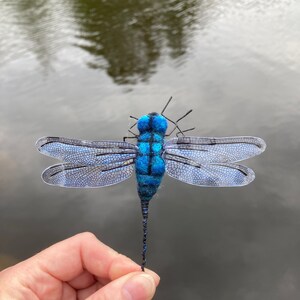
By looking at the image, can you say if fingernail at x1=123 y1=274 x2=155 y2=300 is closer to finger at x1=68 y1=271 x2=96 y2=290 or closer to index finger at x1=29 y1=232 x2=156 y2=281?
index finger at x1=29 y1=232 x2=156 y2=281

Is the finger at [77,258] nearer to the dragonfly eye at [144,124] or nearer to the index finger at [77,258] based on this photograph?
the index finger at [77,258]

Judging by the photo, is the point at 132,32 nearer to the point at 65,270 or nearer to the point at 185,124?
the point at 185,124

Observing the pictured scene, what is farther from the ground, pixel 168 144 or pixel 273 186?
pixel 168 144

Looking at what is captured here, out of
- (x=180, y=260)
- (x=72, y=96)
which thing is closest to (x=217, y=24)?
(x=72, y=96)

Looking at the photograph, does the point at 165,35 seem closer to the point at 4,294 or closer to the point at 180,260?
the point at 180,260

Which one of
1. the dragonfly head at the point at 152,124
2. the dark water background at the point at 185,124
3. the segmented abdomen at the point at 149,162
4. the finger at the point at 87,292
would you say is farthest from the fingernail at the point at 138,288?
the dark water background at the point at 185,124

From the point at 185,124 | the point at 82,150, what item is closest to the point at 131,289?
the point at 82,150
